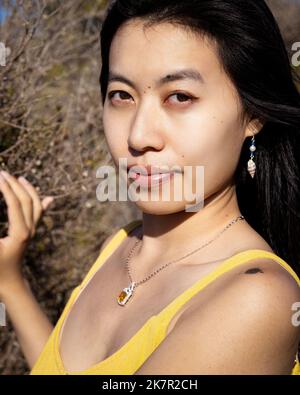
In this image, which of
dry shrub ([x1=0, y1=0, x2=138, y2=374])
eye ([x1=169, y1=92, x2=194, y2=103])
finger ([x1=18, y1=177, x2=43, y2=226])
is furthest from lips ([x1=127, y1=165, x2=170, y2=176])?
dry shrub ([x1=0, y1=0, x2=138, y2=374])

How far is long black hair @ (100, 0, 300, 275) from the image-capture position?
4.42ft

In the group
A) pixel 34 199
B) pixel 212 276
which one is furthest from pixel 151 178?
pixel 34 199

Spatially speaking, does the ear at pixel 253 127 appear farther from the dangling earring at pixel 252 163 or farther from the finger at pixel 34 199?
the finger at pixel 34 199

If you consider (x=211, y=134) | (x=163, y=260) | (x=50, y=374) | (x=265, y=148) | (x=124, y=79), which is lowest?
(x=50, y=374)

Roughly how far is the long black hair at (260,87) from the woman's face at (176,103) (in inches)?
1.5

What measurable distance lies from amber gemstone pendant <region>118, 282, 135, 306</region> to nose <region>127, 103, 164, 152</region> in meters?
0.40

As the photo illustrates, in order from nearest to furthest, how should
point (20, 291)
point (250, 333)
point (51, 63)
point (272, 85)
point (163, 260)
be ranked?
point (250, 333) → point (272, 85) → point (163, 260) → point (20, 291) → point (51, 63)

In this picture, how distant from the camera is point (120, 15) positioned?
1.47 m

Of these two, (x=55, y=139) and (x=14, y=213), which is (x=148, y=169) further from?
(x=55, y=139)

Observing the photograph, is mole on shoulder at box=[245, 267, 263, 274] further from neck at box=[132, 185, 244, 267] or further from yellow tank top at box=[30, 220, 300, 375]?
neck at box=[132, 185, 244, 267]

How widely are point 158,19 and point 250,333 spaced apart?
745 mm

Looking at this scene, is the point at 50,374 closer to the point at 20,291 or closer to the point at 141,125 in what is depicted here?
the point at 20,291

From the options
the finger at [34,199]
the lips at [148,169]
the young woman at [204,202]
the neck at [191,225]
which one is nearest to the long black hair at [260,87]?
the young woman at [204,202]

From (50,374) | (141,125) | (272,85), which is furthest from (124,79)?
(50,374)
